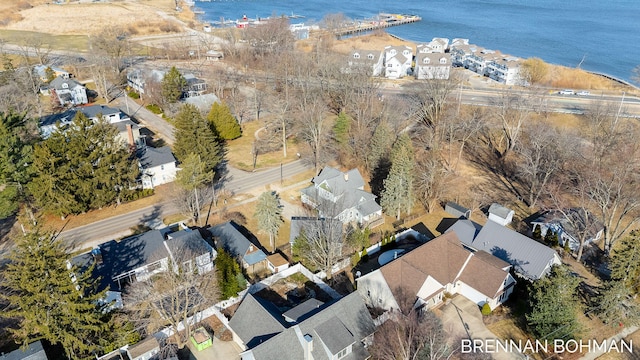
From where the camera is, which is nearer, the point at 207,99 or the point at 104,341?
the point at 104,341

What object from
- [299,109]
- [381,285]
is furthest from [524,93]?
[381,285]

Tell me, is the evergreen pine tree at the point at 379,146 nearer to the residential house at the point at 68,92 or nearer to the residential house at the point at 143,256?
the residential house at the point at 143,256

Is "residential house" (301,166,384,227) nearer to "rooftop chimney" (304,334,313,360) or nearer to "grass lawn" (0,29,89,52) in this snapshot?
"rooftop chimney" (304,334,313,360)

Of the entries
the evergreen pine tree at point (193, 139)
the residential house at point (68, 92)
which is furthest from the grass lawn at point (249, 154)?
the residential house at point (68, 92)

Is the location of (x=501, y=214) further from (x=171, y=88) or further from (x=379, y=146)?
(x=171, y=88)

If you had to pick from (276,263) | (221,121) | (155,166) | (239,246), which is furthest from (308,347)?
(221,121)

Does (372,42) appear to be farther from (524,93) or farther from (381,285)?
(381,285)
